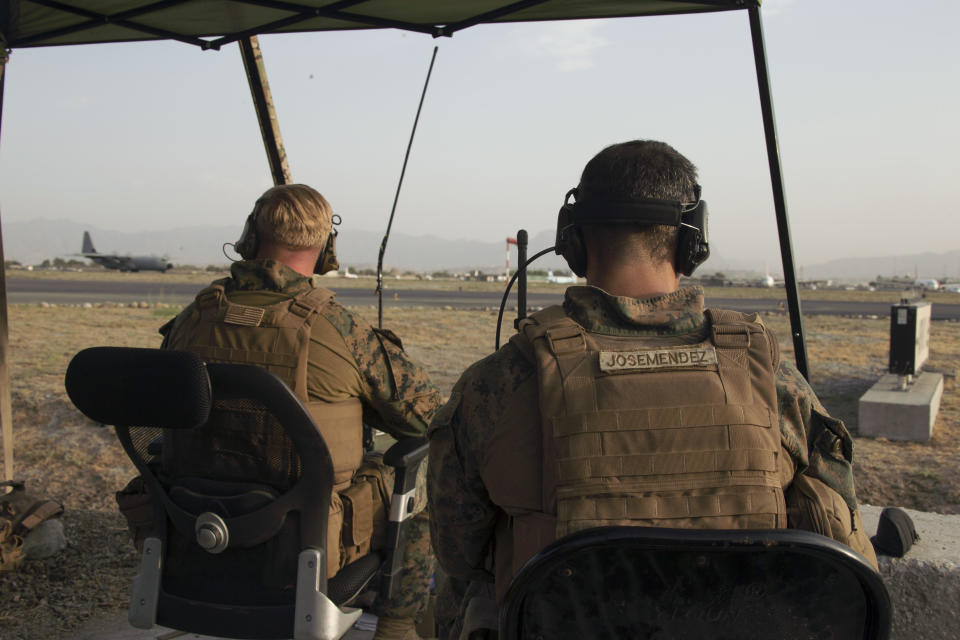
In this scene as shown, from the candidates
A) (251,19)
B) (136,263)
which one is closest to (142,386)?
(251,19)

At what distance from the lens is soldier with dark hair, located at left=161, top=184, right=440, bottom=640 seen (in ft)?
7.46

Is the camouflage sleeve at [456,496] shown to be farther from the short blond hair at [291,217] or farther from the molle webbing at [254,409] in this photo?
the short blond hair at [291,217]

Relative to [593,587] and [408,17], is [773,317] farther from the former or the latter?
[593,587]

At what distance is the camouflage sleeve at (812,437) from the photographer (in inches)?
61.1

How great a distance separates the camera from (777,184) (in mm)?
3016

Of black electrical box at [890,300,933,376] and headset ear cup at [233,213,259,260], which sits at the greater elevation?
headset ear cup at [233,213,259,260]

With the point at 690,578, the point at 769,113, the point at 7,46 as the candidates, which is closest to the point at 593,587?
the point at 690,578

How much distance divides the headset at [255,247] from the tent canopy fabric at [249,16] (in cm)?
160

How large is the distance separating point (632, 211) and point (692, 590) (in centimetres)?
79

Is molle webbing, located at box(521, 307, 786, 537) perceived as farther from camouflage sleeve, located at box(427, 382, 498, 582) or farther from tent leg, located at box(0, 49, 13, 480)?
Answer: tent leg, located at box(0, 49, 13, 480)

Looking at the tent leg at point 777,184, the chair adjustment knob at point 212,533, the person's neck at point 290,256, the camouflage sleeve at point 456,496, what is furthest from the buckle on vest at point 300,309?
the tent leg at point 777,184

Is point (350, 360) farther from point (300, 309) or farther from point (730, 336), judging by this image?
point (730, 336)

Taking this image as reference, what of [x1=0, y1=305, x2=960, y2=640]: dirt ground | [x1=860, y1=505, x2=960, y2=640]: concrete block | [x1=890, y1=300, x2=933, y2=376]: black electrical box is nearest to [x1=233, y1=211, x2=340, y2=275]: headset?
[x1=0, y1=305, x2=960, y2=640]: dirt ground

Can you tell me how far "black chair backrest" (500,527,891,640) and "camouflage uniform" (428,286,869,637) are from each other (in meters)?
0.33
